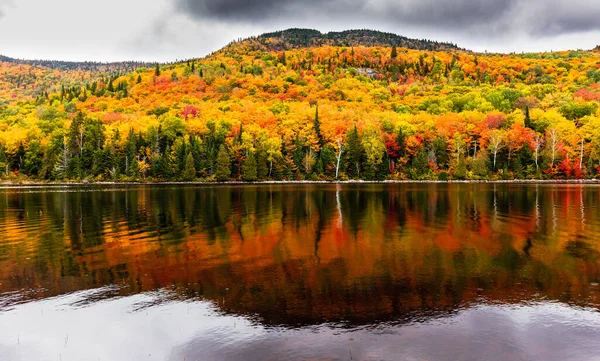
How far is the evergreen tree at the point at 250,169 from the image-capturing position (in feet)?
369

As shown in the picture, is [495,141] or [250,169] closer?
[250,169]

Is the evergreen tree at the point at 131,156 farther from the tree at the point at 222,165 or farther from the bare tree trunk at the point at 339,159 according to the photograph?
the bare tree trunk at the point at 339,159

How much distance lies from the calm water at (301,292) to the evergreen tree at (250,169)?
80405 millimetres

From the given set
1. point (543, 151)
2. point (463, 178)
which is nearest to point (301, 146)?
point (463, 178)

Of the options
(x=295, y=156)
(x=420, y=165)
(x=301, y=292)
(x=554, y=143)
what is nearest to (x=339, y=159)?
(x=295, y=156)

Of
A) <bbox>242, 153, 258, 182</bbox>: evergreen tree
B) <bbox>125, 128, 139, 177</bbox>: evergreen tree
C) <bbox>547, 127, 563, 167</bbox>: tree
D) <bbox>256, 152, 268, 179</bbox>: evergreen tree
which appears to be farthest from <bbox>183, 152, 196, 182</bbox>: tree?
<bbox>547, 127, 563, 167</bbox>: tree

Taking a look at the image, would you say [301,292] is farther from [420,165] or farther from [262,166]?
[420,165]

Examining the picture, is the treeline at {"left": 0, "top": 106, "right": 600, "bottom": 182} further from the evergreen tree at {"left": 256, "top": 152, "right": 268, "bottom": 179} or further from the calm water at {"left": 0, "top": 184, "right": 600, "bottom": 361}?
the calm water at {"left": 0, "top": 184, "right": 600, "bottom": 361}

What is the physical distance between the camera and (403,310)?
14.4 m

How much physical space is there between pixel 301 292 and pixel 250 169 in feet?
320

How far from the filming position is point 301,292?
16.2m

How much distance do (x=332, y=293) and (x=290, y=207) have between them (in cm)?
2996

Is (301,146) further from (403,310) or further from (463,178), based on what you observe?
(403,310)

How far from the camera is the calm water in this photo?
12.1 metres
